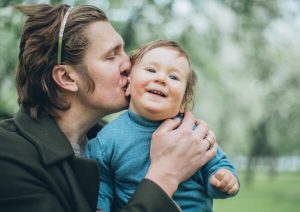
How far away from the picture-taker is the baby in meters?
2.52

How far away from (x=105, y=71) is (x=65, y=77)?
0.23 metres

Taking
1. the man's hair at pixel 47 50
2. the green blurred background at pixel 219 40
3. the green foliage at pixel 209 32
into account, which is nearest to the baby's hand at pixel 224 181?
the man's hair at pixel 47 50

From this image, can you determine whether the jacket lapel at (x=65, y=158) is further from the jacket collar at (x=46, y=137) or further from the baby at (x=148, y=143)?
the baby at (x=148, y=143)

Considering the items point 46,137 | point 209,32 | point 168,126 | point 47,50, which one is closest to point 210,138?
point 168,126

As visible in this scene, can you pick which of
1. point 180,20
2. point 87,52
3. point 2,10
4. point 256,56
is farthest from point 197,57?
point 87,52

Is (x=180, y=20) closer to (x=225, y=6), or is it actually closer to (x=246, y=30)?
(x=225, y=6)

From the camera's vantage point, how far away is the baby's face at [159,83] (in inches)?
99.0

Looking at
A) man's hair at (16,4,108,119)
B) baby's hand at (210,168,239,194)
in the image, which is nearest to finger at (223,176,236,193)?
baby's hand at (210,168,239,194)

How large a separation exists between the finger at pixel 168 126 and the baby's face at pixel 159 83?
0.08ft

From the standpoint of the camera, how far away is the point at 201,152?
2529mm

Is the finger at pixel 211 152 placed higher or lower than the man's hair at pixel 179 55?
lower

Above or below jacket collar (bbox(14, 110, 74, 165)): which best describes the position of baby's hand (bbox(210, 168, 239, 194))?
above

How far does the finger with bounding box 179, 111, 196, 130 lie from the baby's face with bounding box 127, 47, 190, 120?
62 mm

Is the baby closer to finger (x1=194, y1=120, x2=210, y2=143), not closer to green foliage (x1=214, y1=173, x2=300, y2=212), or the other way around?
finger (x1=194, y1=120, x2=210, y2=143)
